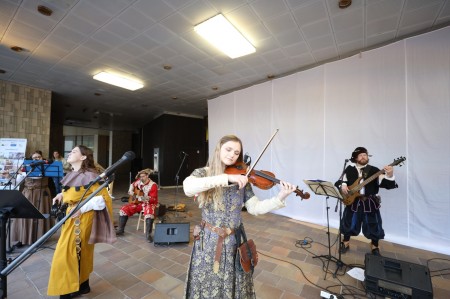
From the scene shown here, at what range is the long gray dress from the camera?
130 cm

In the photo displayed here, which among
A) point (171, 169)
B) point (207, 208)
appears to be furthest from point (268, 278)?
point (171, 169)

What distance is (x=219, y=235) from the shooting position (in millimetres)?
1302

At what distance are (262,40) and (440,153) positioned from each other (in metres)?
3.40

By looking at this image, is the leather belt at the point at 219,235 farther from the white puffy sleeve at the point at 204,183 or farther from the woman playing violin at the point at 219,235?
the white puffy sleeve at the point at 204,183

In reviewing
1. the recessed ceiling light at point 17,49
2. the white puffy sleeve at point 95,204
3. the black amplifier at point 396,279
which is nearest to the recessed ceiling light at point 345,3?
the black amplifier at point 396,279

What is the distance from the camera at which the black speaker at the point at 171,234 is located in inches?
127

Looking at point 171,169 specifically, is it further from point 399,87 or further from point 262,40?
point 399,87

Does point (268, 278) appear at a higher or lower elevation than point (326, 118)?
lower

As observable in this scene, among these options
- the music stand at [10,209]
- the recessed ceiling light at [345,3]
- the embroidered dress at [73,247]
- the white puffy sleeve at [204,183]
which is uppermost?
the recessed ceiling light at [345,3]

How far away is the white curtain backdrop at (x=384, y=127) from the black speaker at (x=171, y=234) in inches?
104

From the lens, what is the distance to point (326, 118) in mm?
4301

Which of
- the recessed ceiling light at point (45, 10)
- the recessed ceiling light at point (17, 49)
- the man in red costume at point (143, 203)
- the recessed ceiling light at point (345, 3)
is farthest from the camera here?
the recessed ceiling light at point (17, 49)

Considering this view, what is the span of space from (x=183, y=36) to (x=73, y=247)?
11.2ft

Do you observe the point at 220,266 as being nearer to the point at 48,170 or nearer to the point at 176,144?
the point at 48,170
